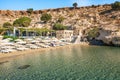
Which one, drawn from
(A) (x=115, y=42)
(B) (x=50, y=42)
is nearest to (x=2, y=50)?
(B) (x=50, y=42)

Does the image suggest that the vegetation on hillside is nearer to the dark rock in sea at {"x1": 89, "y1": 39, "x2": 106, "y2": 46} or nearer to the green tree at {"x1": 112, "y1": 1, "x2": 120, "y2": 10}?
the dark rock in sea at {"x1": 89, "y1": 39, "x2": 106, "y2": 46}

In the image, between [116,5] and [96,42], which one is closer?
[96,42]

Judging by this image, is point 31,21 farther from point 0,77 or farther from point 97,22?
point 0,77

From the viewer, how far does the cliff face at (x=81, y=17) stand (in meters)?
87.7

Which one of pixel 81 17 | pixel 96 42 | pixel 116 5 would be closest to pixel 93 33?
pixel 96 42

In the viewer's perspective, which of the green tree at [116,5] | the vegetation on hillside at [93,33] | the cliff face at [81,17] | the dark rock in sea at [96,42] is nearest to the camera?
the dark rock in sea at [96,42]

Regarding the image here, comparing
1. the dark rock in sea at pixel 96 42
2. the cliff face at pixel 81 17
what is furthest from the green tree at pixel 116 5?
the dark rock in sea at pixel 96 42

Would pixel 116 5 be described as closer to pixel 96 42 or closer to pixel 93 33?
pixel 93 33

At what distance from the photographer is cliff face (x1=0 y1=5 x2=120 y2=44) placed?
288 feet

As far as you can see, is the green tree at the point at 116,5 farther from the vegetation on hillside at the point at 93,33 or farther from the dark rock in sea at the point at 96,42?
the dark rock in sea at the point at 96,42

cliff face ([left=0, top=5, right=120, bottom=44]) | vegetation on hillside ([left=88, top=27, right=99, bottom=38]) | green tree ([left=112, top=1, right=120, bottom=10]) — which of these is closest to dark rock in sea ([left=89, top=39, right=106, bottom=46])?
cliff face ([left=0, top=5, right=120, bottom=44])

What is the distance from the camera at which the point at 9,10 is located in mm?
114625

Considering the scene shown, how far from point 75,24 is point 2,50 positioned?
51219 millimetres

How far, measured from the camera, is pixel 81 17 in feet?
331
